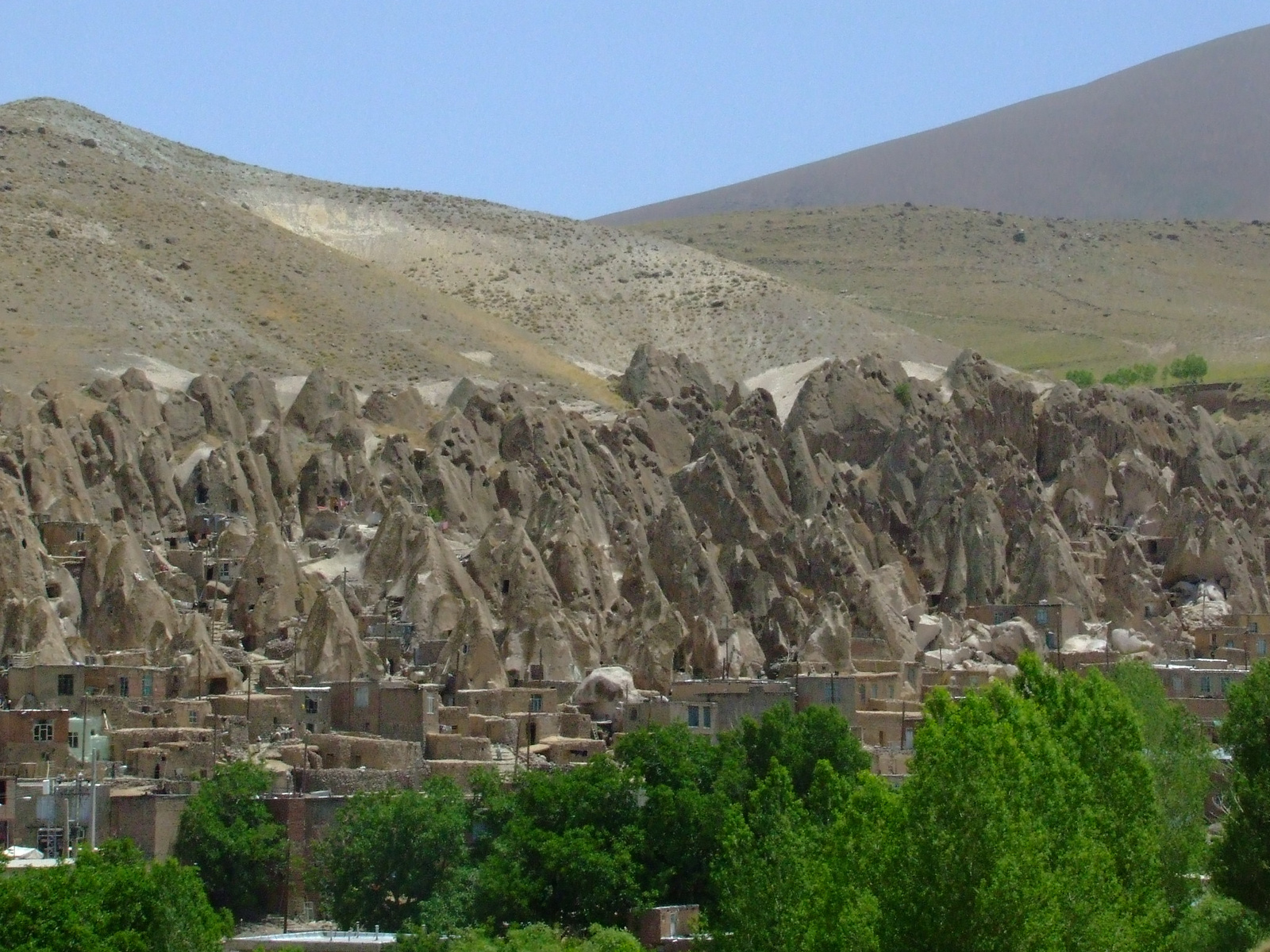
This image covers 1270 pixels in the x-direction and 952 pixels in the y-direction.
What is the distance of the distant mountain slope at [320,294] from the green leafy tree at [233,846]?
193ft

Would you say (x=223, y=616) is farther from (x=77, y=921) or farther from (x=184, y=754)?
(x=77, y=921)

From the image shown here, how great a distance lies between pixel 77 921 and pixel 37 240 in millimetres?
97274

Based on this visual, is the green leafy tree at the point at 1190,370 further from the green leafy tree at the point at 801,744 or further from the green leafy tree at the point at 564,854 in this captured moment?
the green leafy tree at the point at 564,854

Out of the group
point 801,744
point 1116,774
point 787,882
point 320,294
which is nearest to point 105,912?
point 787,882

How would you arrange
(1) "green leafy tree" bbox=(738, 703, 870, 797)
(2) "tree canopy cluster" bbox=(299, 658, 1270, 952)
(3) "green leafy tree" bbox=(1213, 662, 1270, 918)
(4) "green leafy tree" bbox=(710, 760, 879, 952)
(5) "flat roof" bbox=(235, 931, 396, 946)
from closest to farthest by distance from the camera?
(2) "tree canopy cluster" bbox=(299, 658, 1270, 952) → (4) "green leafy tree" bbox=(710, 760, 879, 952) → (3) "green leafy tree" bbox=(1213, 662, 1270, 918) → (5) "flat roof" bbox=(235, 931, 396, 946) → (1) "green leafy tree" bbox=(738, 703, 870, 797)

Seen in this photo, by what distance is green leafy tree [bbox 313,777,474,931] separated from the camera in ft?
207

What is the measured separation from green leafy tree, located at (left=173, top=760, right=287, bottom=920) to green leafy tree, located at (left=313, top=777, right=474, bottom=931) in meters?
1.29

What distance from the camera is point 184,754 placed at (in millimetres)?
70000

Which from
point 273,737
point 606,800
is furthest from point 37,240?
point 606,800

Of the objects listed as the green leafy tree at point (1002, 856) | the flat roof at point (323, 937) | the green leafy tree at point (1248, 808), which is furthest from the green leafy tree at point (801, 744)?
the green leafy tree at point (1002, 856)

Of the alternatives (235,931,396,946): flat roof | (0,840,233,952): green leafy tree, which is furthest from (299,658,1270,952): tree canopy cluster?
(0,840,233,952): green leafy tree

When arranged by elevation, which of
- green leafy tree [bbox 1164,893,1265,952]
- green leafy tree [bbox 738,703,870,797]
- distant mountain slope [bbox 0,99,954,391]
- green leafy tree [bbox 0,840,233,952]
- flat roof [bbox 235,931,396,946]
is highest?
distant mountain slope [bbox 0,99,954,391]

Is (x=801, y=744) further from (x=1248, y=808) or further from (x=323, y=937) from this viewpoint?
(x=1248, y=808)

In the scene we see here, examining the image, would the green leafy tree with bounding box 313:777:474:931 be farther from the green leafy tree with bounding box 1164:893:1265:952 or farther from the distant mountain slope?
the distant mountain slope
